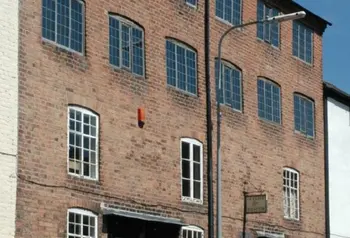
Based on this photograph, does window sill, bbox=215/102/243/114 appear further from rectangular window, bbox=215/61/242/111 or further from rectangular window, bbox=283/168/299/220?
rectangular window, bbox=283/168/299/220

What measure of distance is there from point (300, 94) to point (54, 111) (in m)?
14.7

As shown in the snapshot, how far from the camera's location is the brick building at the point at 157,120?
25984mm

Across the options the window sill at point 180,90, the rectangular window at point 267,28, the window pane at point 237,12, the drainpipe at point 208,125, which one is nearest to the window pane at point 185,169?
the drainpipe at point 208,125

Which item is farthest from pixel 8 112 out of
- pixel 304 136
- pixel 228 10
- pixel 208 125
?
pixel 304 136

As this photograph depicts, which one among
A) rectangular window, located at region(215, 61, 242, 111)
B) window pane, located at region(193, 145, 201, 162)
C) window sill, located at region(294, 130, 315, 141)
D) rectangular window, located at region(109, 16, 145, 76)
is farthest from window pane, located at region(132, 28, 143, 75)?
window sill, located at region(294, 130, 315, 141)

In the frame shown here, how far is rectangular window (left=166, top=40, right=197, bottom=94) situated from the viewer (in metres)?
31.4

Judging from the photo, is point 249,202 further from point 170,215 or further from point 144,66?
point 144,66

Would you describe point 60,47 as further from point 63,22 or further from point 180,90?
point 180,90

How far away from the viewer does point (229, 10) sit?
3503cm

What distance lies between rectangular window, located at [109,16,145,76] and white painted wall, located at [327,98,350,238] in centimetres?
1277

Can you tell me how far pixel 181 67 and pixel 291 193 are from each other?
25.8 feet

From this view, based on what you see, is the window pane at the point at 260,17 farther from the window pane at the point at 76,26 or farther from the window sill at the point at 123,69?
the window pane at the point at 76,26

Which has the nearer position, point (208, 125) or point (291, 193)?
point (208, 125)

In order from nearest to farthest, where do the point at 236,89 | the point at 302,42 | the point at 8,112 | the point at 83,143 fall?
the point at 8,112, the point at 83,143, the point at 236,89, the point at 302,42
